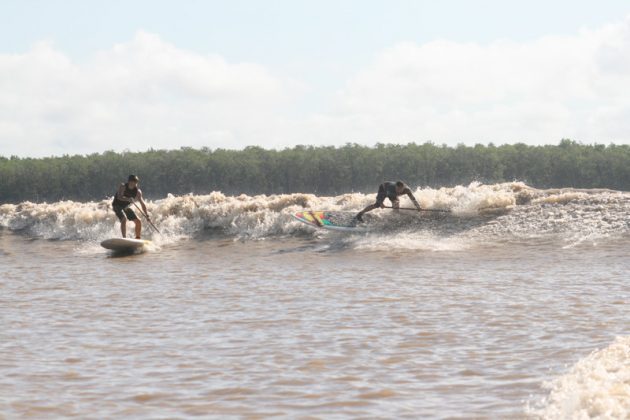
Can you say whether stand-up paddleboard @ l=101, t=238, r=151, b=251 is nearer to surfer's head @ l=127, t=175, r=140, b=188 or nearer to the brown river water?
the brown river water

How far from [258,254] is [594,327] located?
A: 40.4ft

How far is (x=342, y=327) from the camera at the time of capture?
30.3 feet

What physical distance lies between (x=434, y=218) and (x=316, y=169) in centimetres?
6277

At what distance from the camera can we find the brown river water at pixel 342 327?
6227mm

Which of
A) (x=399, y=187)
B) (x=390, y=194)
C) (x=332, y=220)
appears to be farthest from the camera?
(x=332, y=220)

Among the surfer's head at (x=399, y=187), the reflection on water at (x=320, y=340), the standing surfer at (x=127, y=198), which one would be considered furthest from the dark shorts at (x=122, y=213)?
the surfer's head at (x=399, y=187)

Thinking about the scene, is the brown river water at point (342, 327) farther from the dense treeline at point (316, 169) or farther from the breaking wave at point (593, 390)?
the dense treeline at point (316, 169)

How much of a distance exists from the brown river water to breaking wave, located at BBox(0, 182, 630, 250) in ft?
0.42

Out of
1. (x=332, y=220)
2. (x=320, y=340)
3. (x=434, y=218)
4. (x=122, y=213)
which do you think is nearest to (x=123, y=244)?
(x=122, y=213)

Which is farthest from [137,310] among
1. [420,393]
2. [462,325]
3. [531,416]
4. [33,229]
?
[33,229]

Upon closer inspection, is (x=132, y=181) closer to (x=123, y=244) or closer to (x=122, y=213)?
(x=122, y=213)

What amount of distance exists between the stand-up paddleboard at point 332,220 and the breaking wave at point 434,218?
0.37m

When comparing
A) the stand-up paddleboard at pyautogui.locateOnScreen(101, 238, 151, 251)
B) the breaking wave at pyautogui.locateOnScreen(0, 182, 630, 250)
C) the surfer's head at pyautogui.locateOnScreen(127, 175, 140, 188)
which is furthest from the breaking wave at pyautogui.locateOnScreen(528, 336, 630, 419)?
the stand-up paddleboard at pyautogui.locateOnScreen(101, 238, 151, 251)

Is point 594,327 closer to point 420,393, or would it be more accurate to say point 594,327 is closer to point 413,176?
point 420,393
